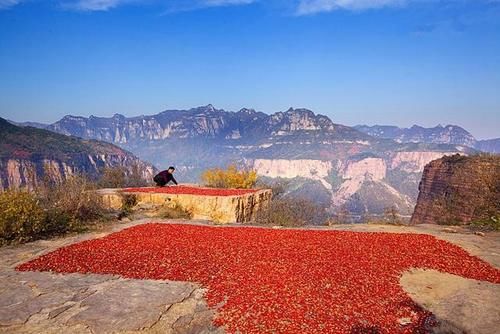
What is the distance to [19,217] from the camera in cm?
1278

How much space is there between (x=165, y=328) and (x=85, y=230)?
30.9ft

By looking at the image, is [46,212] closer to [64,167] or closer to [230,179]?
[230,179]

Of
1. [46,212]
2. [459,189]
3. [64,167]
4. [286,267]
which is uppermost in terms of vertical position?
[46,212]

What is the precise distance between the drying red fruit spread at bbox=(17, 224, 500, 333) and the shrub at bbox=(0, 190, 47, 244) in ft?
7.56

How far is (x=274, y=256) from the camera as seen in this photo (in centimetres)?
1052

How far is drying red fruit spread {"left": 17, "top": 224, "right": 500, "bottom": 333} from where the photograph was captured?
686cm

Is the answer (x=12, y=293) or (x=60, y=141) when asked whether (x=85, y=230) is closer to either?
(x=12, y=293)

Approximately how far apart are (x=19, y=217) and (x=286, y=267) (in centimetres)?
884

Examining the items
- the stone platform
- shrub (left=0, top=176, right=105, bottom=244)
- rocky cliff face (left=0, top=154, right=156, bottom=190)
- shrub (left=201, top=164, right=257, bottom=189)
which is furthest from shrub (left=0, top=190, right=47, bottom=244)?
shrub (left=201, top=164, right=257, bottom=189)

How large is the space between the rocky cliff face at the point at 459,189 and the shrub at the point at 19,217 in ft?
63.7

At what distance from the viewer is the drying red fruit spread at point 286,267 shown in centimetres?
686

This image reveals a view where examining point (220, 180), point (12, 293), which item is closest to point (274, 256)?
point (12, 293)

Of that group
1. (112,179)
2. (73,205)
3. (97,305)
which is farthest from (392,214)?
(112,179)

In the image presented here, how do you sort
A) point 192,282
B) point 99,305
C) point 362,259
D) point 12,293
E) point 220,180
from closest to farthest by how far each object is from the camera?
point 99,305, point 12,293, point 192,282, point 362,259, point 220,180
